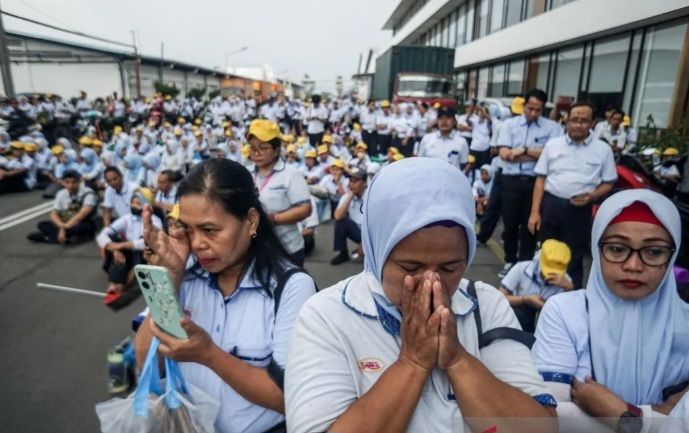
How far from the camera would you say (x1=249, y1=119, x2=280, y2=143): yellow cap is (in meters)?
3.16

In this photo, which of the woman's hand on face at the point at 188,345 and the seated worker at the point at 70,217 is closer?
the woman's hand on face at the point at 188,345

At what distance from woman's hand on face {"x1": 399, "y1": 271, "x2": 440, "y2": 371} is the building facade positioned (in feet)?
30.3

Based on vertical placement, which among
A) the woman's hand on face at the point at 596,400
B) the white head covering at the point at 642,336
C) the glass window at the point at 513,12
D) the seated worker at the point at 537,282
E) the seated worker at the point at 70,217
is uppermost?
the glass window at the point at 513,12

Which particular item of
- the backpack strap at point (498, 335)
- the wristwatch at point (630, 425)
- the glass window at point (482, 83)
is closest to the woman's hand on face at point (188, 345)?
the backpack strap at point (498, 335)

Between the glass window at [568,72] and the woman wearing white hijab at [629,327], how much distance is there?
12.9 meters

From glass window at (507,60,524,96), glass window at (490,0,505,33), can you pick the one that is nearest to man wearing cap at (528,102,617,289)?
glass window at (507,60,524,96)

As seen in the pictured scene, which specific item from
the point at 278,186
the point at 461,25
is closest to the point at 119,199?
the point at 278,186

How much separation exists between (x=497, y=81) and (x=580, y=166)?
56.7 feet

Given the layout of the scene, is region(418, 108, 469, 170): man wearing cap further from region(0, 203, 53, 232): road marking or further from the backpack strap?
region(0, 203, 53, 232): road marking

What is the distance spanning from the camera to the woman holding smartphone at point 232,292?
4.48 ft

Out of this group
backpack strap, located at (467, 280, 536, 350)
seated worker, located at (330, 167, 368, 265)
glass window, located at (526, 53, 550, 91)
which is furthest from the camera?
glass window, located at (526, 53, 550, 91)

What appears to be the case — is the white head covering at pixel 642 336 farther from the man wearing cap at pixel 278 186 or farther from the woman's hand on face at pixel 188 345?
the man wearing cap at pixel 278 186

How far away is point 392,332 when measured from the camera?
101 cm

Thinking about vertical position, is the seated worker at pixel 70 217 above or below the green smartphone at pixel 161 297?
below
